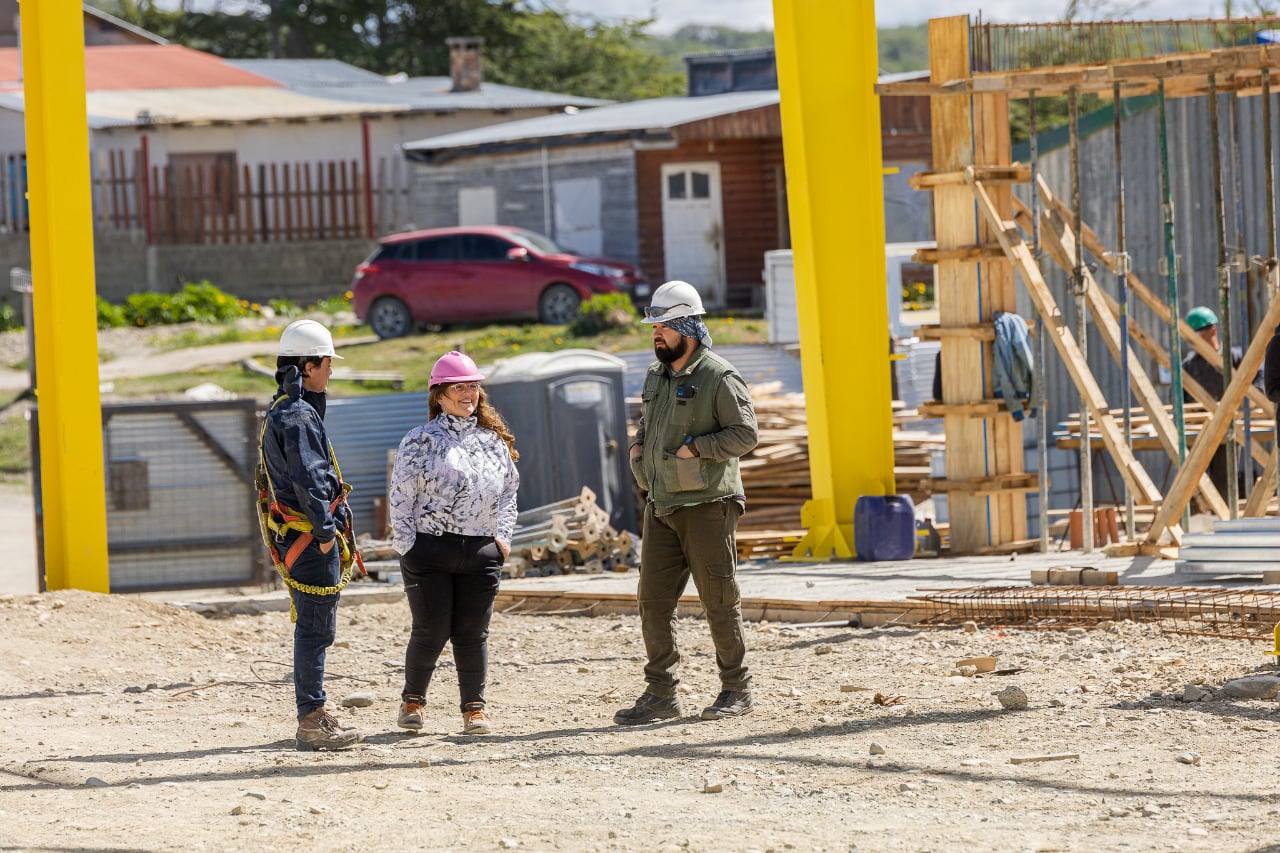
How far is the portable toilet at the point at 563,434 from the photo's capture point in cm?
1602

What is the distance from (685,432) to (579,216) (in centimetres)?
2536

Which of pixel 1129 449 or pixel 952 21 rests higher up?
pixel 952 21

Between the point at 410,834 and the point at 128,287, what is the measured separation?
32783mm

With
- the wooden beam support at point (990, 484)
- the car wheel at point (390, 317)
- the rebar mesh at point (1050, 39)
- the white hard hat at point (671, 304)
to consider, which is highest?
the rebar mesh at point (1050, 39)

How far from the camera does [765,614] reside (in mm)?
11078

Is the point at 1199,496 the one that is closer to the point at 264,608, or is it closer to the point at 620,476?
the point at 620,476

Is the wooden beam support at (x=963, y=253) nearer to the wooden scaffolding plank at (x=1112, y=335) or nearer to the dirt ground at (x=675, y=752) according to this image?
the wooden scaffolding plank at (x=1112, y=335)

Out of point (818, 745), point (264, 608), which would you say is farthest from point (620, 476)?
point (818, 745)

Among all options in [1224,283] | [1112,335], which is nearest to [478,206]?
[1112,335]

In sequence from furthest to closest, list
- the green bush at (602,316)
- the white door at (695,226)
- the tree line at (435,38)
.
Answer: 1. the tree line at (435,38)
2. the white door at (695,226)
3. the green bush at (602,316)

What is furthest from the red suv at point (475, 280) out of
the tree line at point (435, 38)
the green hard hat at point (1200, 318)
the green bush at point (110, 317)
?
the tree line at point (435, 38)

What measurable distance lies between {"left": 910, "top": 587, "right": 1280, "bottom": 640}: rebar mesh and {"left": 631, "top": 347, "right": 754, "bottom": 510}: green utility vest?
8.48ft

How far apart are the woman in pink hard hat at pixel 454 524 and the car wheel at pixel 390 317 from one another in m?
21.9

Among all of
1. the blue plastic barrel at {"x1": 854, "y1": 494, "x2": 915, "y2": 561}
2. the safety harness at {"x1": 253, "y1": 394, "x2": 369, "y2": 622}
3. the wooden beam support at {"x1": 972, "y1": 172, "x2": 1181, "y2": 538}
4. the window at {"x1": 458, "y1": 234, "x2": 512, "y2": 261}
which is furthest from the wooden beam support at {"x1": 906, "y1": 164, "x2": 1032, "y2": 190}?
the window at {"x1": 458, "y1": 234, "x2": 512, "y2": 261}
